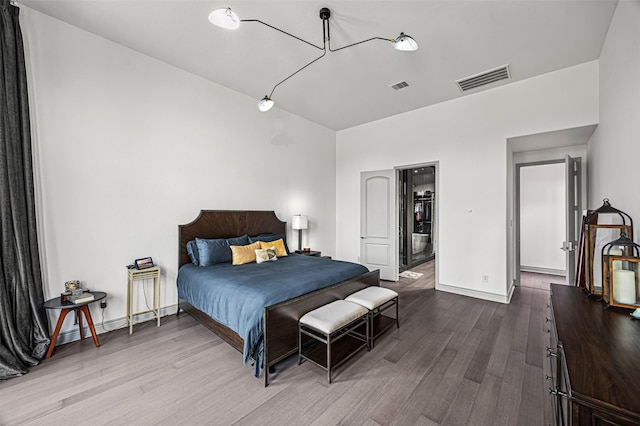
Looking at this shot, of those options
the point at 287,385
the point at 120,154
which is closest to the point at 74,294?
the point at 120,154

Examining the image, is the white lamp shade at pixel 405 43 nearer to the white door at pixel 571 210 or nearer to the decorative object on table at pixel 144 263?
the white door at pixel 571 210

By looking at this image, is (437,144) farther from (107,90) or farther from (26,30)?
(26,30)

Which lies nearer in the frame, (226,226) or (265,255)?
(265,255)

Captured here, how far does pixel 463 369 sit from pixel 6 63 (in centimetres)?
485

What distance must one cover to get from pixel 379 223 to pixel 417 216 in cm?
247

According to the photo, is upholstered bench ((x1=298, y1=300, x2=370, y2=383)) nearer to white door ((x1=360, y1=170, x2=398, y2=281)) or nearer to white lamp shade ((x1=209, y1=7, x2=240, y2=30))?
white lamp shade ((x1=209, y1=7, x2=240, y2=30))

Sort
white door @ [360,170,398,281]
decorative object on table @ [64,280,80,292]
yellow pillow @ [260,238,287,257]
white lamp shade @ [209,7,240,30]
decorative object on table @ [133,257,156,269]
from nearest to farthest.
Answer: white lamp shade @ [209,7,240,30] < decorative object on table @ [64,280,80,292] < decorative object on table @ [133,257,156,269] < yellow pillow @ [260,238,287,257] < white door @ [360,170,398,281]

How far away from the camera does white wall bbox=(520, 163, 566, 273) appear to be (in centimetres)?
565

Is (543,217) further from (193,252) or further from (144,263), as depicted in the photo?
(144,263)

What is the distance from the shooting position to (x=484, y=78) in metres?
3.76

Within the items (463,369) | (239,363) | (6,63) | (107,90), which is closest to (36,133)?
(6,63)

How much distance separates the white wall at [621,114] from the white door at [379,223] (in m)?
2.91

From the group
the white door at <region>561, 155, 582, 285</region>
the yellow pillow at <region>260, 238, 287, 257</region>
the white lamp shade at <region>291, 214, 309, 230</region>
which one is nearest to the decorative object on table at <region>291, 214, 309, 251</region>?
the white lamp shade at <region>291, 214, 309, 230</region>

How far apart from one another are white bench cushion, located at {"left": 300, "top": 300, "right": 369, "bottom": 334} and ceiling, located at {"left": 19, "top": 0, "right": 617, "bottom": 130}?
282 centimetres
